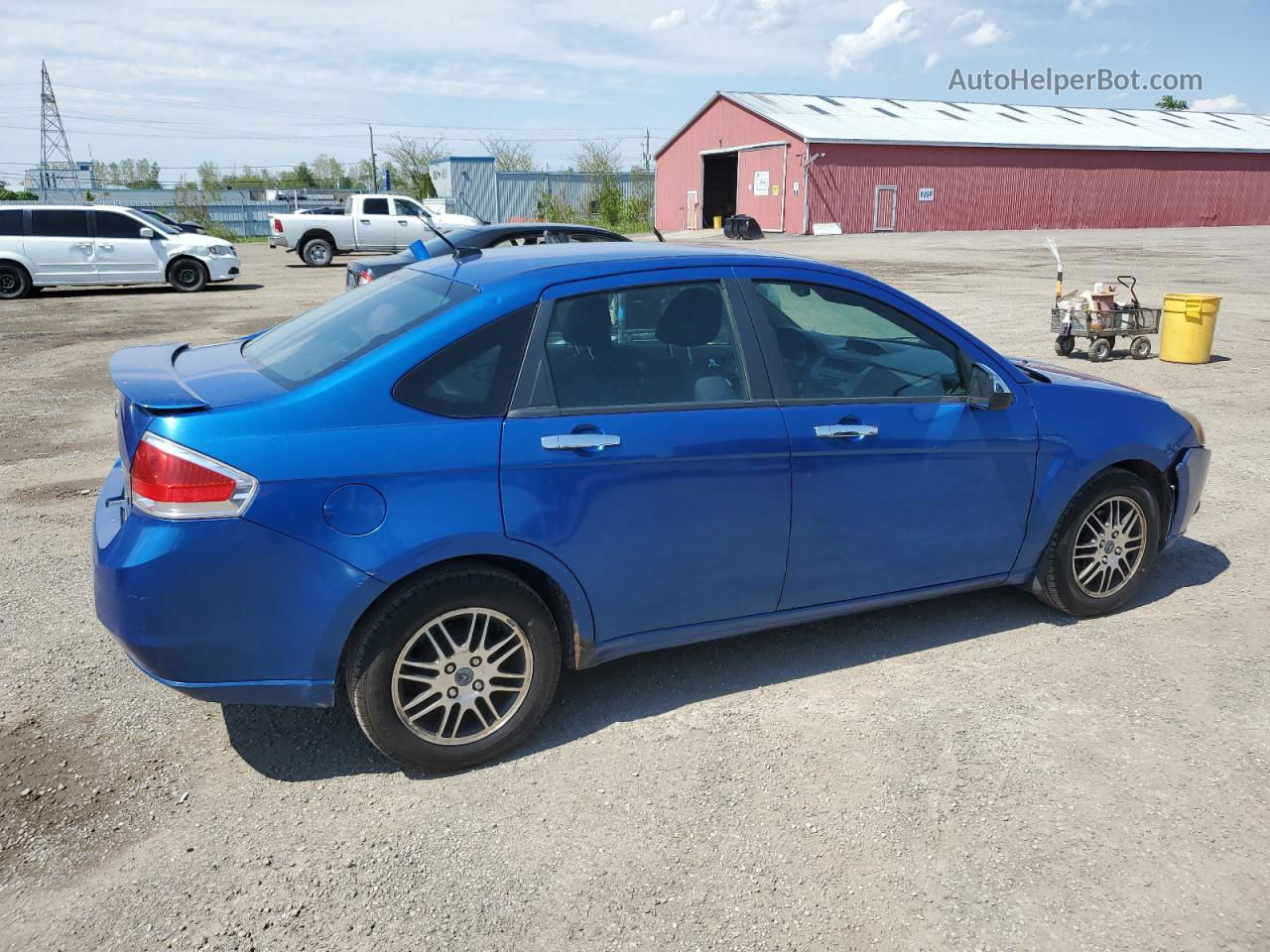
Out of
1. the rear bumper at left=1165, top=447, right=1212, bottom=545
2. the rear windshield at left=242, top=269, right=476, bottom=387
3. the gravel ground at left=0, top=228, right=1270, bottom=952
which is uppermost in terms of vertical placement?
the rear windshield at left=242, top=269, right=476, bottom=387

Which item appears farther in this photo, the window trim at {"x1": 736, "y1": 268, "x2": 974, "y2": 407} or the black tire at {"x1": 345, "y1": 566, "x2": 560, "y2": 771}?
the window trim at {"x1": 736, "y1": 268, "x2": 974, "y2": 407}

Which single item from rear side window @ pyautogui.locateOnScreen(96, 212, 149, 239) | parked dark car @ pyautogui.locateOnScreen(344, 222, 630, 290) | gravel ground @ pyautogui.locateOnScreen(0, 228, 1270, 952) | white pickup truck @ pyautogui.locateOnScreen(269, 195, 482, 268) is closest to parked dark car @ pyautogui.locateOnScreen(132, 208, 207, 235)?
white pickup truck @ pyautogui.locateOnScreen(269, 195, 482, 268)

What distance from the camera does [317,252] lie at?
91.5ft

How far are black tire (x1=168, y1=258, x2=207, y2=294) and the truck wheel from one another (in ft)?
24.7

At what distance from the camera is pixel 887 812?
3115mm

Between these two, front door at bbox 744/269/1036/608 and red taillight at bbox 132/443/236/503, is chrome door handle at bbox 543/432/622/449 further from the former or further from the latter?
red taillight at bbox 132/443/236/503

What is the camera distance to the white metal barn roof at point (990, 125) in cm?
4256

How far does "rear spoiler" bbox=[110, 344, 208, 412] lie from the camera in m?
3.03

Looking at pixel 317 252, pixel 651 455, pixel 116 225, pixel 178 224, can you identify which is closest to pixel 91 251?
pixel 116 225

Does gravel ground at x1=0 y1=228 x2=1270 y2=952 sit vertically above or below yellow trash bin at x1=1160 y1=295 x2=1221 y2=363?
below

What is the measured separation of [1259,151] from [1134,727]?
57543 mm

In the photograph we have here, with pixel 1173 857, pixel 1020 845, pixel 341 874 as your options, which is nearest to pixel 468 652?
pixel 341 874

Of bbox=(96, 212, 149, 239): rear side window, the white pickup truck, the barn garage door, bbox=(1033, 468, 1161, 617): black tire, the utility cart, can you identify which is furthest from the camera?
the barn garage door

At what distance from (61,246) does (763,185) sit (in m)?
30.6
